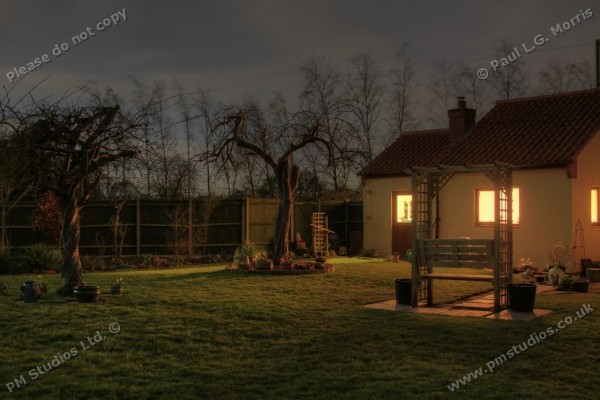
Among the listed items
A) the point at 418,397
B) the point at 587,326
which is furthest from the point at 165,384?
the point at 587,326

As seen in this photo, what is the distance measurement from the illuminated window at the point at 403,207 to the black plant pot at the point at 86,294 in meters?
12.7

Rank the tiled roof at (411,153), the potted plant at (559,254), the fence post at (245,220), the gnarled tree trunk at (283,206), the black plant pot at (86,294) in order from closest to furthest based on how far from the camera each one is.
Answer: the black plant pot at (86,294), the potted plant at (559,254), the gnarled tree trunk at (283,206), the tiled roof at (411,153), the fence post at (245,220)

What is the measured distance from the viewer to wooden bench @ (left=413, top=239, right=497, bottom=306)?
10.8 m

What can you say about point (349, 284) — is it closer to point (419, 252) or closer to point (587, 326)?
point (419, 252)

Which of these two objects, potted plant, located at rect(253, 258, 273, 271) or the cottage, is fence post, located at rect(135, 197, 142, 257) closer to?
potted plant, located at rect(253, 258, 273, 271)

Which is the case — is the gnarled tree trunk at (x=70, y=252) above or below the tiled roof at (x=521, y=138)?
below

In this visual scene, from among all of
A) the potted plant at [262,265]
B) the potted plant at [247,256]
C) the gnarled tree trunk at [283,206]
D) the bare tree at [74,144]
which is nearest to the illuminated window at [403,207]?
the gnarled tree trunk at [283,206]

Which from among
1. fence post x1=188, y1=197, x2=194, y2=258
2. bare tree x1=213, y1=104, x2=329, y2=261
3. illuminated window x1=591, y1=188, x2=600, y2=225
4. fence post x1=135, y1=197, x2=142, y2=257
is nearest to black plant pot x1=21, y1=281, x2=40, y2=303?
bare tree x1=213, y1=104, x2=329, y2=261

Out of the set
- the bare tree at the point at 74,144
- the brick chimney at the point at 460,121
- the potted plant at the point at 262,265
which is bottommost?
the potted plant at the point at 262,265

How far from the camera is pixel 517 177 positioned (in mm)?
17969

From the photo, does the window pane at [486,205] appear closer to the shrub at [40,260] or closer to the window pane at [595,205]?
the window pane at [595,205]

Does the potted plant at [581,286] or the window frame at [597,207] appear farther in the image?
the window frame at [597,207]

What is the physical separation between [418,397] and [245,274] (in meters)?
10.7

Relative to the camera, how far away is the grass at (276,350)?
6207 millimetres
